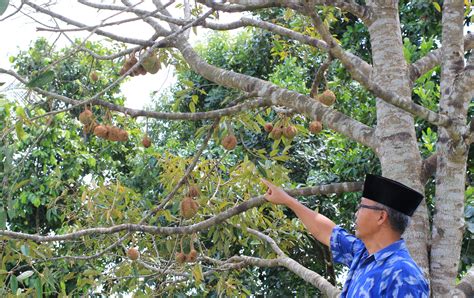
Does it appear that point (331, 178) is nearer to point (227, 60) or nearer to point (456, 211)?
point (227, 60)

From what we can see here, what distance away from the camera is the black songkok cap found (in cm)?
253

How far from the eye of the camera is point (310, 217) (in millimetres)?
3141

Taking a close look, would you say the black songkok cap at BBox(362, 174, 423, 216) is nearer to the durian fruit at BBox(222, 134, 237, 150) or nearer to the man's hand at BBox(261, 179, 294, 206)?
the man's hand at BBox(261, 179, 294, 206)

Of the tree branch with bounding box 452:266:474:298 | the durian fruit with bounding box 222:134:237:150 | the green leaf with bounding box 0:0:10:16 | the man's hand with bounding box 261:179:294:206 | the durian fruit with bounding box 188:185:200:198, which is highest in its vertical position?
the durian fruit with bounding box 222:134:237:150

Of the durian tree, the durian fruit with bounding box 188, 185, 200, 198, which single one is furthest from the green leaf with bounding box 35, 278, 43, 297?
the durian fruit with bounding box 188, 185, 200, 198

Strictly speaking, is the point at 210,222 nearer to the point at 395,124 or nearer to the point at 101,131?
the point at 101,131

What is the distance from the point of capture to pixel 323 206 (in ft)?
24.6

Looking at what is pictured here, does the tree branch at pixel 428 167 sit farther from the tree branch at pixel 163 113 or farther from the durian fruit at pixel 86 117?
the durian fruit at pixel 86 117

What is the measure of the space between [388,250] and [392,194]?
17 centimetres

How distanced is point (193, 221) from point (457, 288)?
6.63 ft

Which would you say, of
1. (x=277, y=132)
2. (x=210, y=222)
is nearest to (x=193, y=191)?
(x=210, y=222)

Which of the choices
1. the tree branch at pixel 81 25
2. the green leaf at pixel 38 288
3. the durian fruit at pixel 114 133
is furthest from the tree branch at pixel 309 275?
the tree branch at pixel 81 25

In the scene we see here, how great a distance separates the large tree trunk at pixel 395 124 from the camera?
294cm

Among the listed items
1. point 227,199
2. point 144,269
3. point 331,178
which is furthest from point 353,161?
point 144,269
